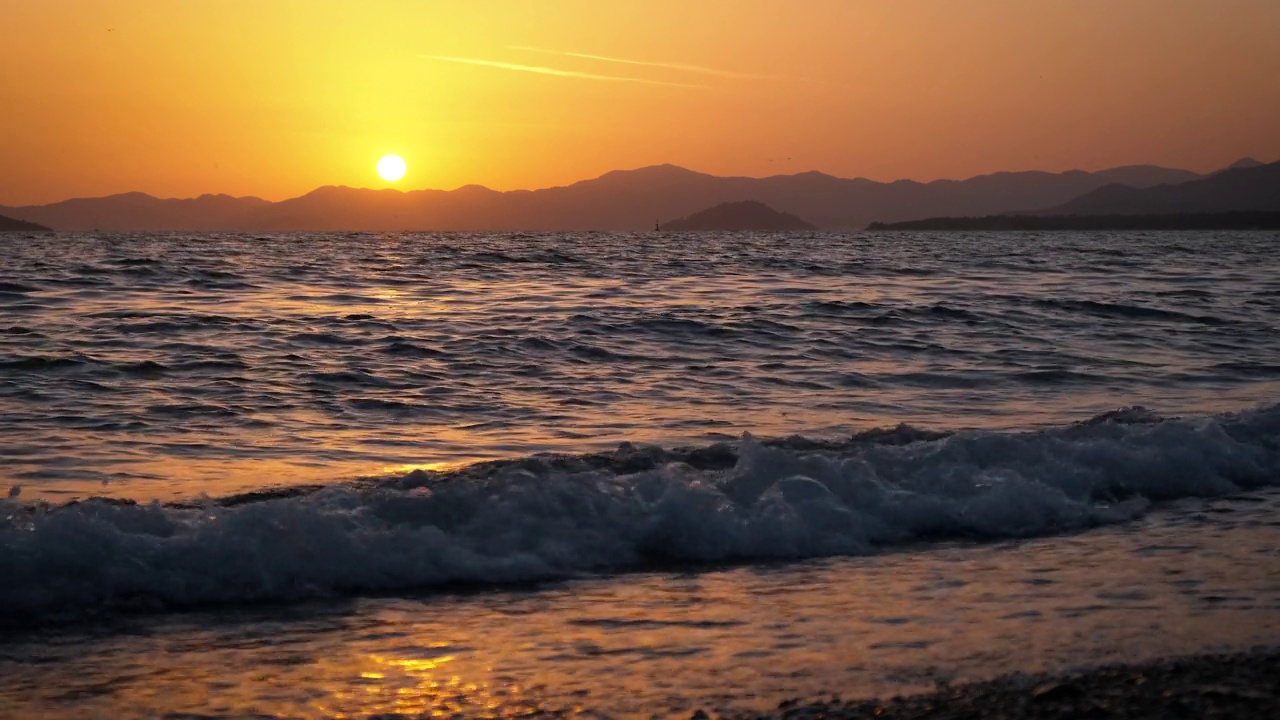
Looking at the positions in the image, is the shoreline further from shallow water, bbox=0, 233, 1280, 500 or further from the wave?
shallow water, bbox=0, 233, 1280, 500

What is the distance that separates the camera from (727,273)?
38375 millimetres

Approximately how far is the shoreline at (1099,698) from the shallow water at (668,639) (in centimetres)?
15

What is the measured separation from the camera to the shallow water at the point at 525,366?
1088 cm

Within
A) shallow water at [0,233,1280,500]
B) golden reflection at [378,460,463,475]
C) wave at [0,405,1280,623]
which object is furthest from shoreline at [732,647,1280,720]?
shallow water at [0,233,1280,500]

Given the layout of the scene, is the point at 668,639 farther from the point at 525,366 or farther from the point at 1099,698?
the point at 525,366

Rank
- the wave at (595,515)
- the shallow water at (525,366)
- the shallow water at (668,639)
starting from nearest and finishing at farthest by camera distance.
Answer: the shallow water at (668,639) → the wave at (595,515) → the shallow water at (525,366)

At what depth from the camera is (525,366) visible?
53.4 ft

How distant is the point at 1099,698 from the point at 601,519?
13.0 feet

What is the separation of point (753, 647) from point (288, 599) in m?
2.78

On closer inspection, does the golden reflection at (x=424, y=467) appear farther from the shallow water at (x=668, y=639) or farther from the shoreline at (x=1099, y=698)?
the shoreline at (x=1099, y=698)

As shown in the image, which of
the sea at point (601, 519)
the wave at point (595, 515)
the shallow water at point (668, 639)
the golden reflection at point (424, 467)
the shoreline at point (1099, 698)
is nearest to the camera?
the shoreline at point (1099, 698)

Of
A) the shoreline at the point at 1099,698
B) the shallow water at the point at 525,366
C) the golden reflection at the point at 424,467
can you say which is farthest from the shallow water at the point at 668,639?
the shallow water at the point at 525,366

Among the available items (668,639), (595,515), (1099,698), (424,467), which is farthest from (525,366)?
(1099,698)

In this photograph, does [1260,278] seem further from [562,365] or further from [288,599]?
[288,599]
